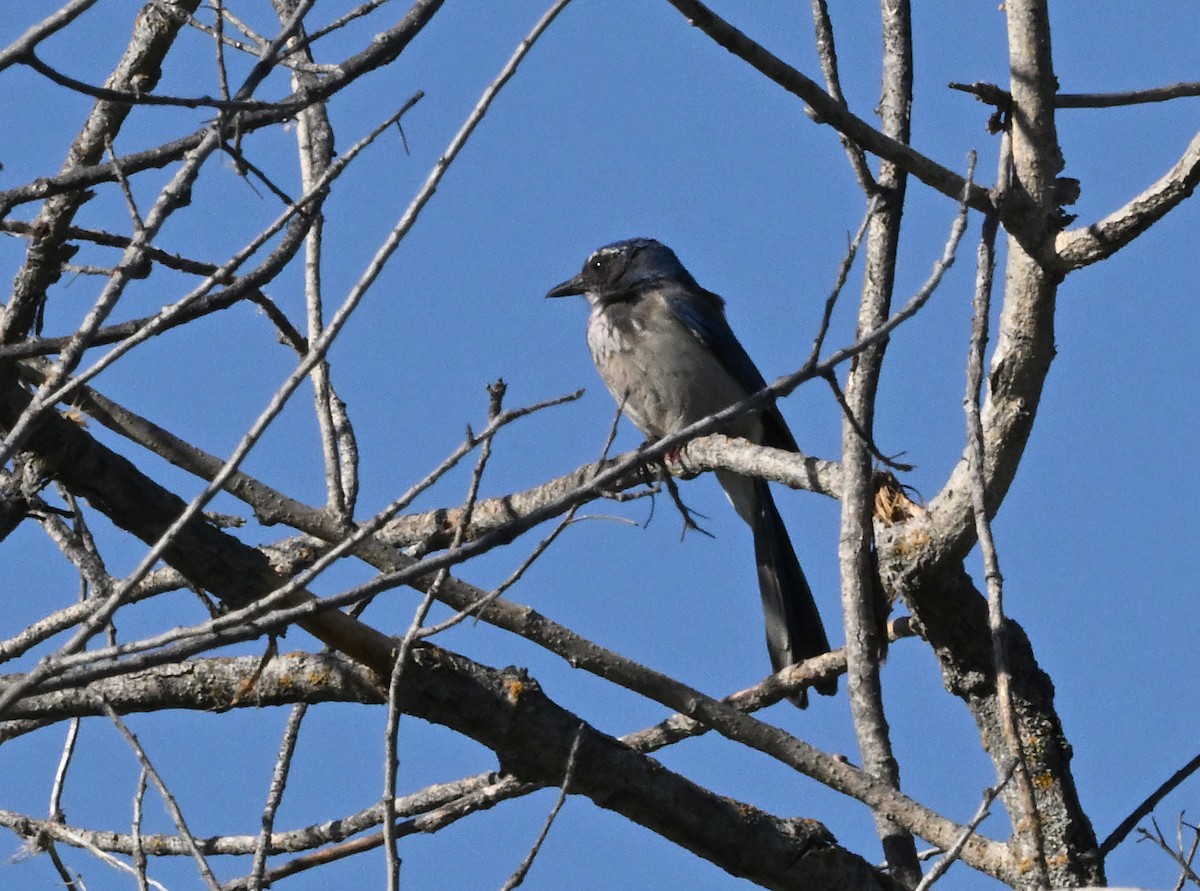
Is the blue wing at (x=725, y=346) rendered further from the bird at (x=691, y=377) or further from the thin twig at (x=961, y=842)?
the thin twig at (x=961, y=842)

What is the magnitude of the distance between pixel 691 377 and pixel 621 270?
111cm

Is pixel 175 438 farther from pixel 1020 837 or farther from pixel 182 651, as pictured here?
pixel 1020 837

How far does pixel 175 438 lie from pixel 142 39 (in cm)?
127

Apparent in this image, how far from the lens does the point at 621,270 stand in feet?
28.3

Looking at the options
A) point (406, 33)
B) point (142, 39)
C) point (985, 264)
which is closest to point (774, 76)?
point (985, 264)

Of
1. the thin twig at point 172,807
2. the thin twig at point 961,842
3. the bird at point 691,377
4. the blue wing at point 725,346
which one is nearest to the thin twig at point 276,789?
the thin twig at point 172,807

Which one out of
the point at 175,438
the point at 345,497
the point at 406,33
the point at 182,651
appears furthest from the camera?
the point at 345,497

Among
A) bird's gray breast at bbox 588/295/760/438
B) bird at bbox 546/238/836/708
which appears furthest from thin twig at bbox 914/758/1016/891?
bird's gray breast at bbox 588/295/760/438

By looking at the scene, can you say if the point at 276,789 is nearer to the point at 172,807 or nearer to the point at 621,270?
the point at 172,807

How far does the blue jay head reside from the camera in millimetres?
8586

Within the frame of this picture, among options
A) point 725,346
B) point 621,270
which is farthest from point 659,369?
point 621,270

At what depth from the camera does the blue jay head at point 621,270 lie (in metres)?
8.59

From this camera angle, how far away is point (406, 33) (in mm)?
3016

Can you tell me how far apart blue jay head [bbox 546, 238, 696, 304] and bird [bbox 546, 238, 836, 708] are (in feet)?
0.04
